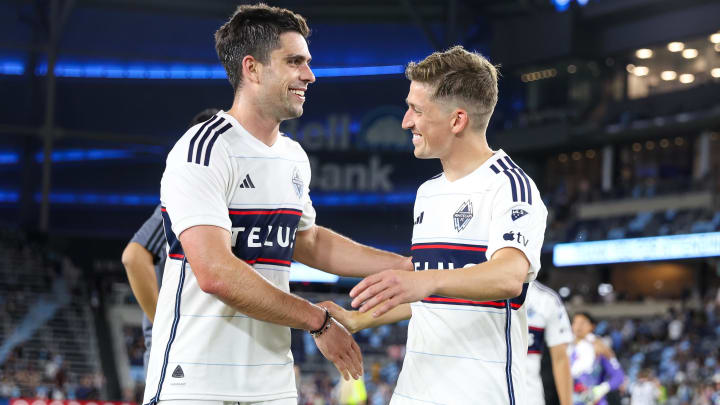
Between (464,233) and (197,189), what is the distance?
113 cm

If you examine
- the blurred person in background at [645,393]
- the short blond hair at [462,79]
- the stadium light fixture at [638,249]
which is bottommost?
the blurred person in background at [645,393]

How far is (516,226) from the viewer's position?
12.1 feet

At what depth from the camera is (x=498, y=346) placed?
393 cm

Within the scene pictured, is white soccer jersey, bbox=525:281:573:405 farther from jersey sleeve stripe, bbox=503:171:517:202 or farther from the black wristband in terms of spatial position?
the black wristband

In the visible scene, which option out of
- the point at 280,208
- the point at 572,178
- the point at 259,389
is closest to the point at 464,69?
the point at 280,208

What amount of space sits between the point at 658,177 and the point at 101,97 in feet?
84.1

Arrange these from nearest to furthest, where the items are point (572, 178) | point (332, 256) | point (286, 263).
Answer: point (286, 263) → point (332, 256) → point (572, 178)

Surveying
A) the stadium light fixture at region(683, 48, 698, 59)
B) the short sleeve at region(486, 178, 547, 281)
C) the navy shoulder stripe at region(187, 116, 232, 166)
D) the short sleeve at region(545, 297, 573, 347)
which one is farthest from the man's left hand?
the stadium light fixture at region(683, 48, 698, 59)

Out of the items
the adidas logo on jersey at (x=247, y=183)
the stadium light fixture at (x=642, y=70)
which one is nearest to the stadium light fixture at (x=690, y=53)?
the stadium light fixture at (x=642, y=70)

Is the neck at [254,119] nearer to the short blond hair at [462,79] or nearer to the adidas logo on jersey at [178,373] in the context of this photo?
the short blond hair at [462,79]

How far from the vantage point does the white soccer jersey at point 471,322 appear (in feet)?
12.8

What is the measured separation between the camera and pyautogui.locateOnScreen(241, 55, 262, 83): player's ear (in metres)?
4.00

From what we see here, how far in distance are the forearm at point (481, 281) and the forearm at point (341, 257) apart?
3.46 feet

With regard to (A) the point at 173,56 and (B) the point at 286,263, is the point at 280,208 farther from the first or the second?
(A) the point at 173,56
